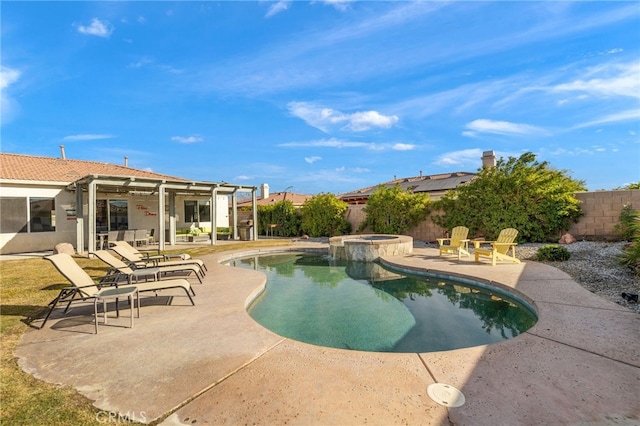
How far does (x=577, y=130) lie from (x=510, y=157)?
4.90 meters

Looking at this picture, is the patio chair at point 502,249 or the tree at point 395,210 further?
the tree at point 395,210

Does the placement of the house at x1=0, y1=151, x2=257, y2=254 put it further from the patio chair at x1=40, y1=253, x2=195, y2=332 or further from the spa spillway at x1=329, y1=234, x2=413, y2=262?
the patio chair at x1=40, y1=253, x2=195, y2=332

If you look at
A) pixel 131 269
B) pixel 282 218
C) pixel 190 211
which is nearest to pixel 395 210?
pixel 282 218

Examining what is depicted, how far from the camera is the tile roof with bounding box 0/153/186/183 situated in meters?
14.2

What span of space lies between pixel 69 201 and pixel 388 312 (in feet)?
53.9

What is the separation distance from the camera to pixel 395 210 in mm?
16312

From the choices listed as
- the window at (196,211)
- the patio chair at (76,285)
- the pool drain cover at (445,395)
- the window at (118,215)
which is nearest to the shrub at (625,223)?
the pool drain cover at (445,395)

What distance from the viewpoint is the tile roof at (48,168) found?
46.6 feet

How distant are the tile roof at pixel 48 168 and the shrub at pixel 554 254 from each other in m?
16.5

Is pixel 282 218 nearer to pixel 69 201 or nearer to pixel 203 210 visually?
pixel 203 210

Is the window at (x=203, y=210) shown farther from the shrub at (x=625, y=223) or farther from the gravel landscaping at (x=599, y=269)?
the shrub at (x=625, y=223)

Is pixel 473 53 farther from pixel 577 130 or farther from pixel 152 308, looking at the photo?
pixel 152 308

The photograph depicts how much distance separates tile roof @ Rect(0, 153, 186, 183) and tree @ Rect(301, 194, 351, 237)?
8310 millimetres

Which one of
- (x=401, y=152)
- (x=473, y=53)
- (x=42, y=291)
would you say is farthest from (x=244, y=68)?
(x=401, y=152)
